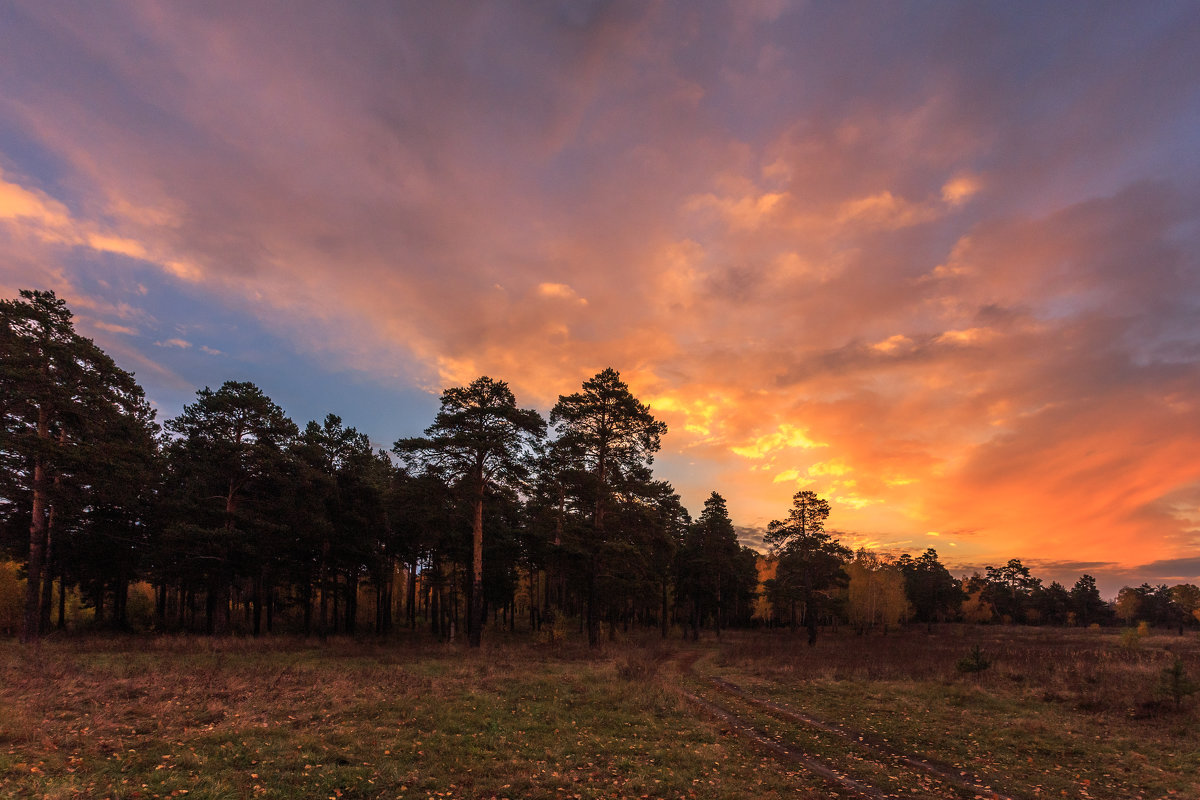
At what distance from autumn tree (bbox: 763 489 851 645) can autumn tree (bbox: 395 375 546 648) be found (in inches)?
1058

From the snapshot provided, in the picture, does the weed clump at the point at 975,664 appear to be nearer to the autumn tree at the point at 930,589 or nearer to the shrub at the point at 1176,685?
the shrub at the point at 1176,685

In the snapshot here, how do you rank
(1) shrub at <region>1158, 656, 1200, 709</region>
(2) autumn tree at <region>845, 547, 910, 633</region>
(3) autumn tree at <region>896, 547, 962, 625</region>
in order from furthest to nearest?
(3) autumn tree at <region>896, 547, 962, 625</region>
(2) autumn tree at <region>845, 547, 910, 633</region>
(1) shrub at <region>1158, 656, 1200, 709</region>

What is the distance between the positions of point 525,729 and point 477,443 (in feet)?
54.4

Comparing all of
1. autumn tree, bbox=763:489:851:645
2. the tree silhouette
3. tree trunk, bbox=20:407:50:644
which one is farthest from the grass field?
autumn tree, bbox=763:489:851:645

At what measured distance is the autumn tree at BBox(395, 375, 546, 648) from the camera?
2795cm

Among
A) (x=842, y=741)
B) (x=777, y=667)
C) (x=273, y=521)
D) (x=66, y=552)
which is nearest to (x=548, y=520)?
(x=777, y=667)

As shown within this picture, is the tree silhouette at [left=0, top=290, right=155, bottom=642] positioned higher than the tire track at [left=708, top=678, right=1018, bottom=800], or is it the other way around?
the tree silhouette at [left=0, top=290, right=155, bottom=642]

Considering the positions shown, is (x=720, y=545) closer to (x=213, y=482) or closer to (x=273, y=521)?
(x=273, y=521)

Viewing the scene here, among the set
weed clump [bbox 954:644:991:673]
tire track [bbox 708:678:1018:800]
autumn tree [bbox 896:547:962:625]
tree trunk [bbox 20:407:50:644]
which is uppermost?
tree trunk [bbox 20:407:50:644]

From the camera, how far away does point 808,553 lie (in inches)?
1697

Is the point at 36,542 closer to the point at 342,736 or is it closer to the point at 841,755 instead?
the point at 342,736

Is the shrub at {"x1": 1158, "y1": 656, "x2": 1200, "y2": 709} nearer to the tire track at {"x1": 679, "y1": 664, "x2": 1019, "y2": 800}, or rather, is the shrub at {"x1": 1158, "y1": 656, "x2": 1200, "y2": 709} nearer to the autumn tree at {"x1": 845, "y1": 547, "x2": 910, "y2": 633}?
the tire track at {"x1": 679, "y1": 664, "x2": 1019, "y2": 800}

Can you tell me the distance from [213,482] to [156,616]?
27.8 meters

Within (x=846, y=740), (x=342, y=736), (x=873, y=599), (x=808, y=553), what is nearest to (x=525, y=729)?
(x=342, y=736)
